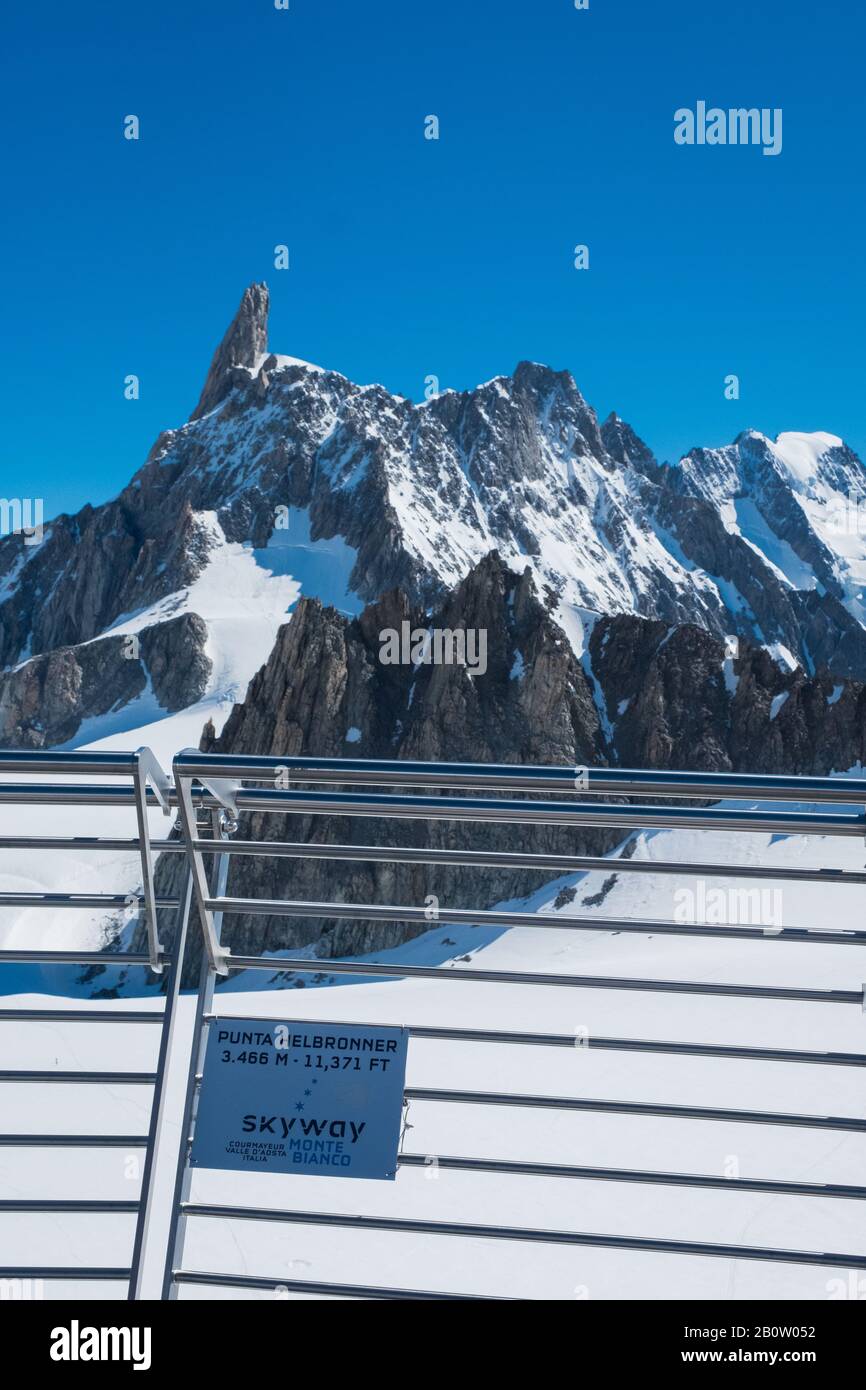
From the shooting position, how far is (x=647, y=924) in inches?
120

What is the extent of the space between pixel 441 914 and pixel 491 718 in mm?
73386

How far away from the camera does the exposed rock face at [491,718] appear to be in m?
65.1

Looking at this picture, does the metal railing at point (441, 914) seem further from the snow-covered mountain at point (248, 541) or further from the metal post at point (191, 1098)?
the snow-covered mountain at point (248, 541)

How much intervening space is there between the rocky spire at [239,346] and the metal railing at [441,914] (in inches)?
7713

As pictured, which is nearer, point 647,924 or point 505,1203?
point 647,924

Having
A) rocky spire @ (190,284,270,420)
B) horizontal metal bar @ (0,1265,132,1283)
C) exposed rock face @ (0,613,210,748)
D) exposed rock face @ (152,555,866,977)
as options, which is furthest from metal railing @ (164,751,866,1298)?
rocky spire @ (190,284,270,420)

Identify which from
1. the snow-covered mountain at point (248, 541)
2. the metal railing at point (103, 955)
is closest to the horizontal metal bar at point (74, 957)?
the metal railing at point (103, 955)

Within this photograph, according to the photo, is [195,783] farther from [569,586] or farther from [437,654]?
[569,586]

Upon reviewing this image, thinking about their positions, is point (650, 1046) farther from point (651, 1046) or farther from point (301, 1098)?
point (301, 1098)

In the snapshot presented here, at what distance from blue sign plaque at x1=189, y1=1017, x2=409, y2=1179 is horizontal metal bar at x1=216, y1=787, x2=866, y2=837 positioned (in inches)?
25.7

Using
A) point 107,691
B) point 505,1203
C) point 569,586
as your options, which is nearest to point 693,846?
point 505,1203

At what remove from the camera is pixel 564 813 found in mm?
3117

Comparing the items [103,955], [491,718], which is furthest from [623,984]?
[491,718]

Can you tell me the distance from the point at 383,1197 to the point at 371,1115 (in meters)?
3.83
